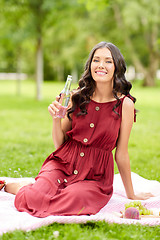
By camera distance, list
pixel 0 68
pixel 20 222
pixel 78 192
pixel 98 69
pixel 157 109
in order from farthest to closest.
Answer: pixel 0 68 → pixel 157 109 → pixel 98 69 → pixel 78 192 → pixel 20 222

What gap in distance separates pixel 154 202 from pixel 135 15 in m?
26.0

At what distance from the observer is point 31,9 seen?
49.4ft

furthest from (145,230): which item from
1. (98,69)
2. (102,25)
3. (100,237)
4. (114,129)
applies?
(102,25)

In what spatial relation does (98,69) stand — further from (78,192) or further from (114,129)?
(78,192)

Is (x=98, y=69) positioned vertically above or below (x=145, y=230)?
above

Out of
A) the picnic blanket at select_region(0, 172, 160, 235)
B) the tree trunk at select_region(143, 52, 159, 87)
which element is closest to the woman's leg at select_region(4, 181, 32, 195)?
the picnic blanket at select_region(0, 172, 160, 235)

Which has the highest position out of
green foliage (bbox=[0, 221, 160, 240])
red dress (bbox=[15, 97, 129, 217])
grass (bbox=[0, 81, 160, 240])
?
red dress (bbox=[15, 97, 129, 217])

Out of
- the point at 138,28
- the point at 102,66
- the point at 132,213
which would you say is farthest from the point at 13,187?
the point at 138,28

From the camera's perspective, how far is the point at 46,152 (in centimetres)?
678

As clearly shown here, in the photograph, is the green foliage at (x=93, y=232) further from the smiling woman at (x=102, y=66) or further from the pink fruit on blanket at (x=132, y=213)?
the smiling woman at (x=102, y=66)

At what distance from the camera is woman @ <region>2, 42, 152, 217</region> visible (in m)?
3.50

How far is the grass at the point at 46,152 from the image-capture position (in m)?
2.98

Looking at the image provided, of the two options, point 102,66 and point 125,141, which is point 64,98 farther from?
point 125,141

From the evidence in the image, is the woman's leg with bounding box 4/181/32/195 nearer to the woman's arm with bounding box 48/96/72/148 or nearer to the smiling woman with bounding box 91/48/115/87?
the woman's arm with bounding box 48/96/72/148
